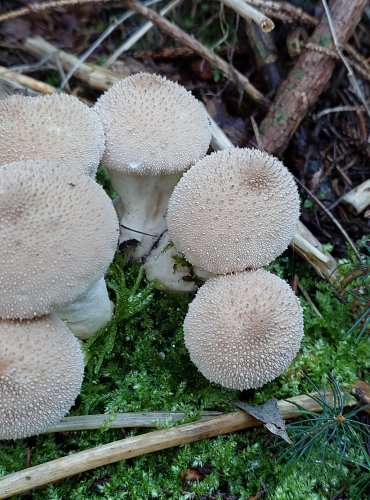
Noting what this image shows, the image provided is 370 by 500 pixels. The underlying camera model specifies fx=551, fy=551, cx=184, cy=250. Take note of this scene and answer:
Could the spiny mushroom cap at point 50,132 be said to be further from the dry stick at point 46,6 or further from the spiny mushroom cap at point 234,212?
the dry stick at point 46,6

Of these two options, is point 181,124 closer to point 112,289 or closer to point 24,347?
point 112,289

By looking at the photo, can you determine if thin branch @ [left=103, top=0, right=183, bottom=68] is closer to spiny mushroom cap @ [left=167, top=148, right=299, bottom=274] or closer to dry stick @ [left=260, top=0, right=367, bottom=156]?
dry stick @ [left=260, top=0, right=367, bottom=156]

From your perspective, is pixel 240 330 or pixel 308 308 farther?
pixel 308 308

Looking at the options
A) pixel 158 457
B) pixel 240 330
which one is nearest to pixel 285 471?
pixel 158 457

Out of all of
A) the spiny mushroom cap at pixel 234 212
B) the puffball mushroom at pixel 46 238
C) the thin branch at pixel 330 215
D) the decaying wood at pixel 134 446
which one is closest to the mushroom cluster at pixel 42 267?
the puffball mushroom at pixel 46 238

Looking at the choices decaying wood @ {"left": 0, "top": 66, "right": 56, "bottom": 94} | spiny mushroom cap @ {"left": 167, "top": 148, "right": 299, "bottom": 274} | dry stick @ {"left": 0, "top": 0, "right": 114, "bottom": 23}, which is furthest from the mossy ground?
dry stick @ {"left": 0, "top": 0, "right": 114, "bottom": 23}
